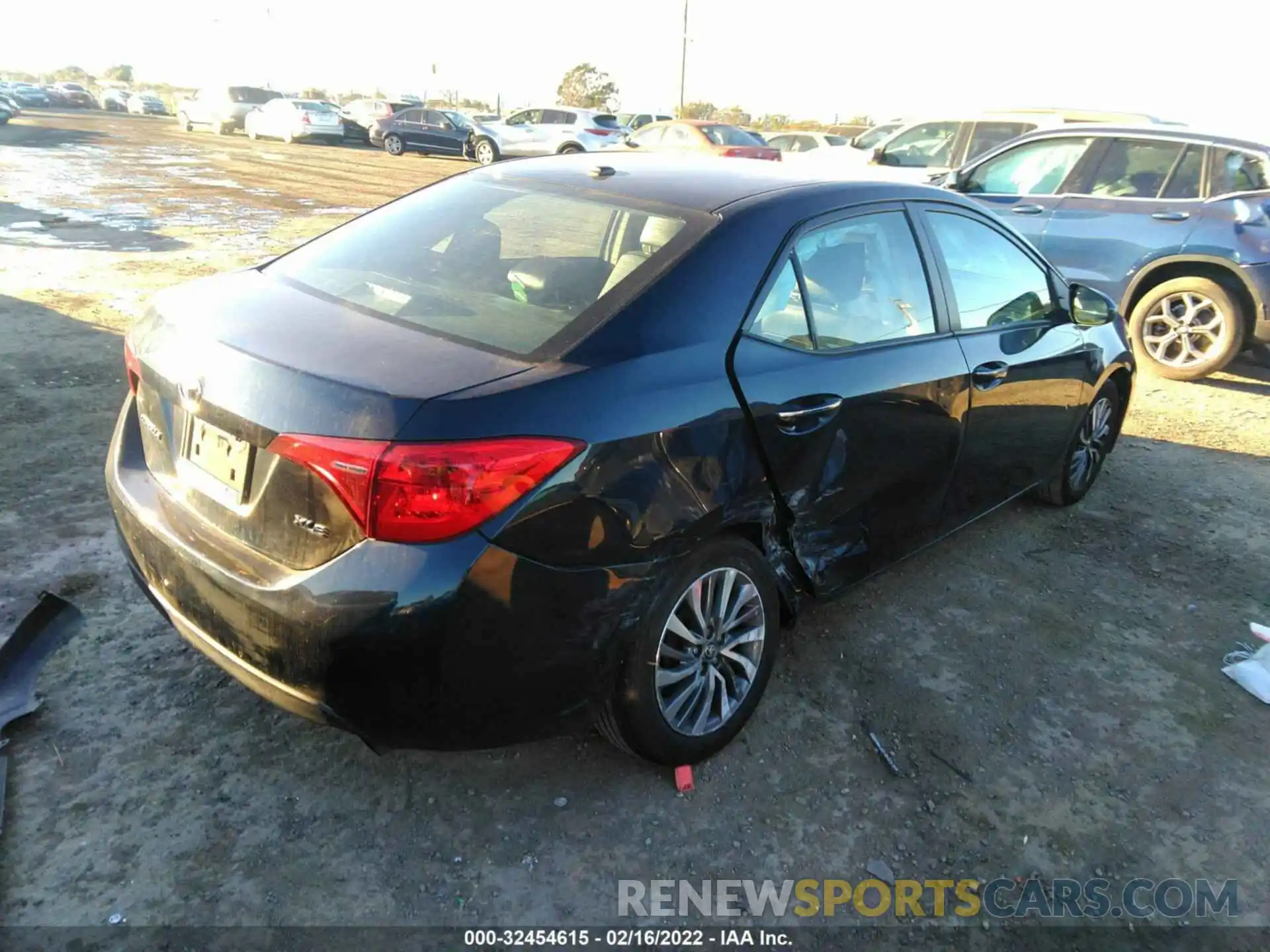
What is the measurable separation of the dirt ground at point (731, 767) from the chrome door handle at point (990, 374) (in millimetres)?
933

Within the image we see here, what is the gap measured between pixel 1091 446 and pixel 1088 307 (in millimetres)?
866

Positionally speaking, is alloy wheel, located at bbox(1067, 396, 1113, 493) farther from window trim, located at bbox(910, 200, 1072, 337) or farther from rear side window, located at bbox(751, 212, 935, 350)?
rear side window, located at bbox(751, 212, 935, 350)

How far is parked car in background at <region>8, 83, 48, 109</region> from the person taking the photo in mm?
44938

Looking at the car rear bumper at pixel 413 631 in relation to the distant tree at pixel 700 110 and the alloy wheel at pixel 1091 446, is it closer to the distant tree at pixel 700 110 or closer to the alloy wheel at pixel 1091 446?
the alloy wheel at pixel 1091 446

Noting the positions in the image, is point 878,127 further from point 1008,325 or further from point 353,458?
point 353,458

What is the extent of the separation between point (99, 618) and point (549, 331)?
6.66 ft

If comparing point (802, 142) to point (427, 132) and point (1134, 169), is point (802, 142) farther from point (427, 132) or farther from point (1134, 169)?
point (1134, 169)

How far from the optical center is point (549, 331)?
2.39 meters

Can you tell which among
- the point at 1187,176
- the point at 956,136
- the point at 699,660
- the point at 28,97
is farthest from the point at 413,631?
the point at 28,97

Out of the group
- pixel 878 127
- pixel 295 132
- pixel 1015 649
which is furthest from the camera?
pixel 295 132

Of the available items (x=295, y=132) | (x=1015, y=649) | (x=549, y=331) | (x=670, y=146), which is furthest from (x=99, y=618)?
(x=295, y=132)

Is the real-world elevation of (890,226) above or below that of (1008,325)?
above

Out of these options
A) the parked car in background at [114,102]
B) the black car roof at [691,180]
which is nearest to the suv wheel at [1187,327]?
the black car roof at [691,180]

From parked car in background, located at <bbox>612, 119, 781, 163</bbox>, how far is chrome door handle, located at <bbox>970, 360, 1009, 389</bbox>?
16061mm
